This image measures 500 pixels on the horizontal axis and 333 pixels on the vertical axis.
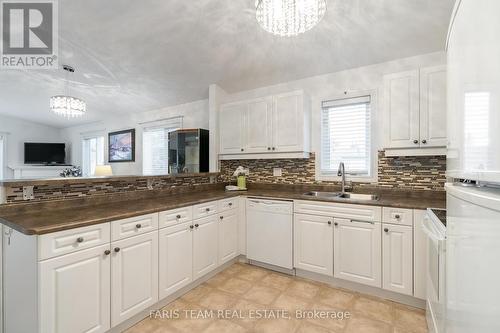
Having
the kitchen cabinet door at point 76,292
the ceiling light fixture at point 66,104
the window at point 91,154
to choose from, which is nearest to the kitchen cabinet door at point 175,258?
the kitchen cabinet door at point 76,292

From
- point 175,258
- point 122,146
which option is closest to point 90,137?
point 122,146

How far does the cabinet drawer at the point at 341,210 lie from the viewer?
2088 mm

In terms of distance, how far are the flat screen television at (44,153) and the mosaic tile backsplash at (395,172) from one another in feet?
22.0

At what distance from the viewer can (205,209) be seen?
237 cm

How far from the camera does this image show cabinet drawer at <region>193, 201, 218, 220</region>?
226 cm

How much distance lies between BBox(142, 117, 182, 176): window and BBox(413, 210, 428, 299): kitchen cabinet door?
4.00m

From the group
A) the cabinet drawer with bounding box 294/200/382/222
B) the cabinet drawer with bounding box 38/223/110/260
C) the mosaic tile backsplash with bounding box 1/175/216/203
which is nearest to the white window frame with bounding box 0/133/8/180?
the mosaic tile backsplash with bounding box 1/175/216/203

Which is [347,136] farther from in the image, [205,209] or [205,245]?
[205,245]

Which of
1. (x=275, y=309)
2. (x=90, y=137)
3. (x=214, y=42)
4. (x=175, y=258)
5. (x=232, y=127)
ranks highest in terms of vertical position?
(x=214, y=42)

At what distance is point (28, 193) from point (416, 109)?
3266mm

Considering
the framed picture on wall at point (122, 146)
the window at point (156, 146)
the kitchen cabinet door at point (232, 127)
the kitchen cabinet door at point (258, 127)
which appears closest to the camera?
the kitchen cabinet door at point (258, 127)

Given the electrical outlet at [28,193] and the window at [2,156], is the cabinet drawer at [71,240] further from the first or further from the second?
the window at [2,156]

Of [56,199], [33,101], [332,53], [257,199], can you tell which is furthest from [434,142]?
[33,101]

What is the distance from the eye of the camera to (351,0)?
193 cm
